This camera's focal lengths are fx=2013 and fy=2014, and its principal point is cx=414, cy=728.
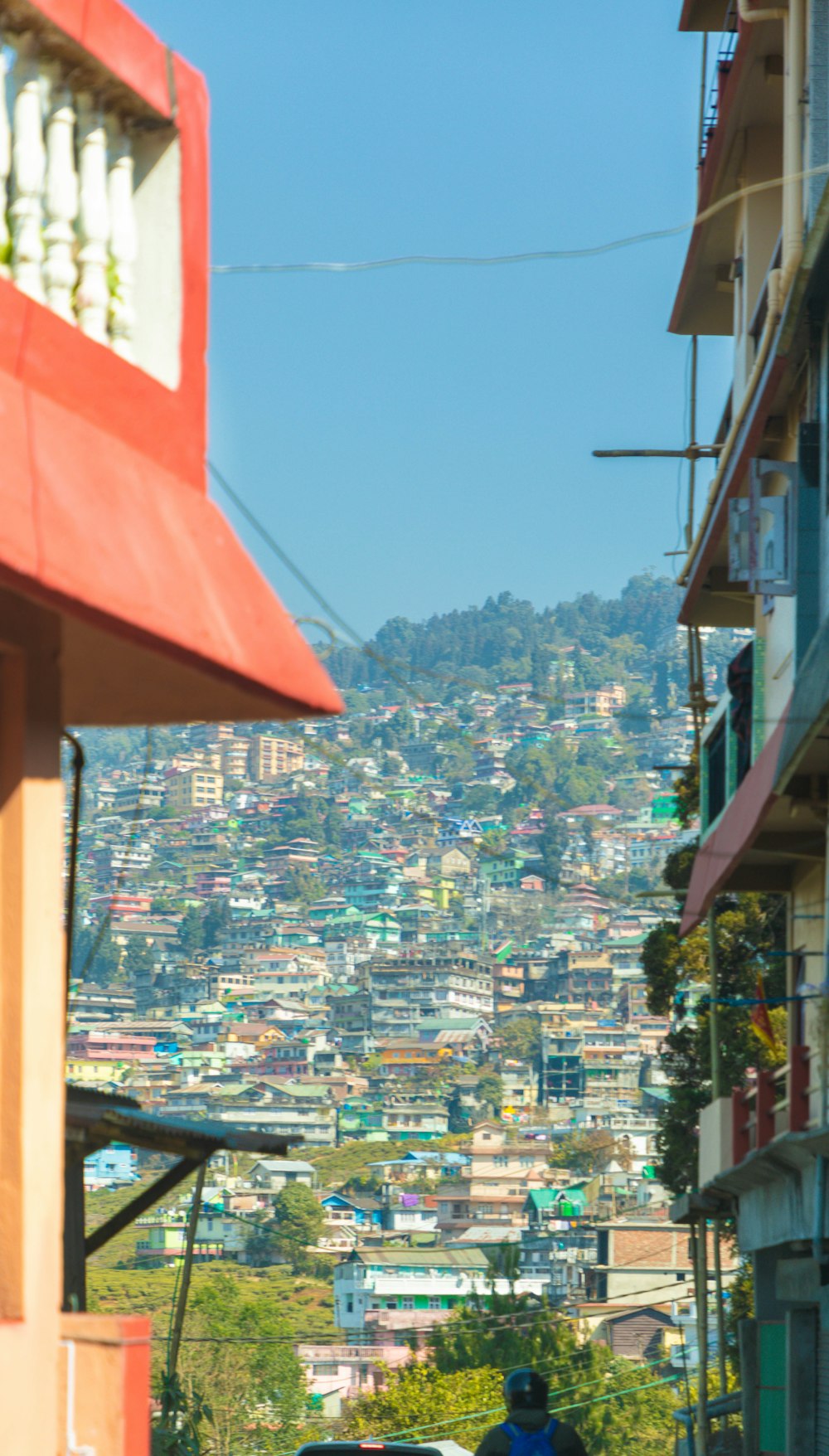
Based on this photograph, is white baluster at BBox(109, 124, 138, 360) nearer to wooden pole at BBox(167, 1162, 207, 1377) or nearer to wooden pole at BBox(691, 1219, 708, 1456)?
wooden pole at BBox(167, 1162, 207, 1377)

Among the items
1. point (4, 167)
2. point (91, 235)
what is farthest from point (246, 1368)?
point (4, 167)

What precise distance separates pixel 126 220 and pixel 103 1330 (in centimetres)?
295

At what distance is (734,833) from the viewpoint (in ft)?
49.4

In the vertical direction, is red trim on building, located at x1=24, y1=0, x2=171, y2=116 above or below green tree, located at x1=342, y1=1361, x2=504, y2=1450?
above

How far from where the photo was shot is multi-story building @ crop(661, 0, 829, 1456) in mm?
12844

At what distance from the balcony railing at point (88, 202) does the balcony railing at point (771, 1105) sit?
8.38m

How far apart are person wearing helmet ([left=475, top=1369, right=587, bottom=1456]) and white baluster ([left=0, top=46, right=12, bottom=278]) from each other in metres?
4.13

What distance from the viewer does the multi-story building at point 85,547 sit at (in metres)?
4.83

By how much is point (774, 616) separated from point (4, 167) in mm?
10927

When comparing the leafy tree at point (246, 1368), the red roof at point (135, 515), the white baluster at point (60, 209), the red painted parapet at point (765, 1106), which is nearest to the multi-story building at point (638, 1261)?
the leafy tree at point (246, 1368)

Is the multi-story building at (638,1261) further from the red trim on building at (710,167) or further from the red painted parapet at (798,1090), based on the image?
the red painted parapet at (798,1090)

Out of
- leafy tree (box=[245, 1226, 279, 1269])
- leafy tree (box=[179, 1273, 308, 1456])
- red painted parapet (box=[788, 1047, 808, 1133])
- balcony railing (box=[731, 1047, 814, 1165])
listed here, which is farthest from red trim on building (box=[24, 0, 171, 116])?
leafy tree (box=[245, 1226, 279, 1269])

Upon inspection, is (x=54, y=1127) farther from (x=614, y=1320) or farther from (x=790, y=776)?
(x=614, y=1320)

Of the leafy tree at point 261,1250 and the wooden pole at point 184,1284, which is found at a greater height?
the wooden pole at point 184,1284
